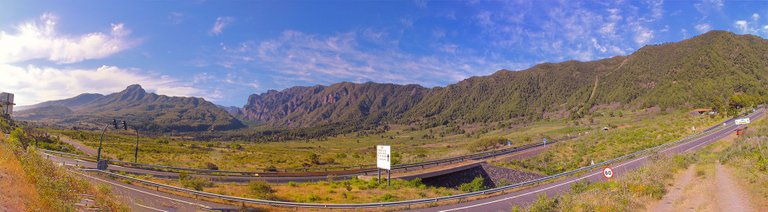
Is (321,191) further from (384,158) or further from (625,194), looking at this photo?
(625,194)

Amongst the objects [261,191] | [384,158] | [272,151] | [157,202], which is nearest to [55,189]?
[157,202]

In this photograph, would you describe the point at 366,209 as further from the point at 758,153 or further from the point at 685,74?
the point at 685,74

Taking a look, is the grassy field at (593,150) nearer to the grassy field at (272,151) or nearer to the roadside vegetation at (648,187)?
the roadside vegetation at (648,187)

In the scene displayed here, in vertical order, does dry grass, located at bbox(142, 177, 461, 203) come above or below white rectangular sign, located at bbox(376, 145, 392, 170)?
below

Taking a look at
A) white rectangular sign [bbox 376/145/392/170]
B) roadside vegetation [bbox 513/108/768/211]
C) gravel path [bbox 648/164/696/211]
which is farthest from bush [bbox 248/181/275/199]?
gravel path [bbox 648/164/696/211]

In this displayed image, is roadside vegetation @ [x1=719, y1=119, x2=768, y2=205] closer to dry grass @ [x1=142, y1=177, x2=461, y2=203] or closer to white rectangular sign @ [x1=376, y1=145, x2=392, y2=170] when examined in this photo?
dry grass @ [x1=142, y1=177, x2=461, y2=203]

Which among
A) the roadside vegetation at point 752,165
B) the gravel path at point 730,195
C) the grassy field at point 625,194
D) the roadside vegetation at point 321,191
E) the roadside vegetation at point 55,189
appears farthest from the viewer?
the roadside vegetation at point 321,191

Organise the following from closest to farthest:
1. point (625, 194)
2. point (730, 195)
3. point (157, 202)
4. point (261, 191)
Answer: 1. point (730, 195)
2. point (625, 194)
3. point (157, 202)
4. point (261, 191)

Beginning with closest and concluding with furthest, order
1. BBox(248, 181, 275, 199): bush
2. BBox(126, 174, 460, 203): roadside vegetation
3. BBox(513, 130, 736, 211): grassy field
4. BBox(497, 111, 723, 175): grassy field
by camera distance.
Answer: BBox(513, 130, 736, 211): grassy field
BBox(248, 181, 275, 199): bush
BBox(126, 174, 460, 203): roadside vegetation
BBox(497, 111, 723, 175): grassy field

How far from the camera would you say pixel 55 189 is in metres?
13.0

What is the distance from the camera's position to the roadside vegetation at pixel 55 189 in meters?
11.6

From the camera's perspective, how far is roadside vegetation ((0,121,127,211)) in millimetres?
11625

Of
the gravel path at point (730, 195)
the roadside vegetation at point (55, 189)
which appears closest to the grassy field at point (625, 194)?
the gravel path at point (730, 195)

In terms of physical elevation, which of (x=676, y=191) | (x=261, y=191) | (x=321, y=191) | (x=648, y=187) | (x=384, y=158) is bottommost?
(x=321, y=191)
